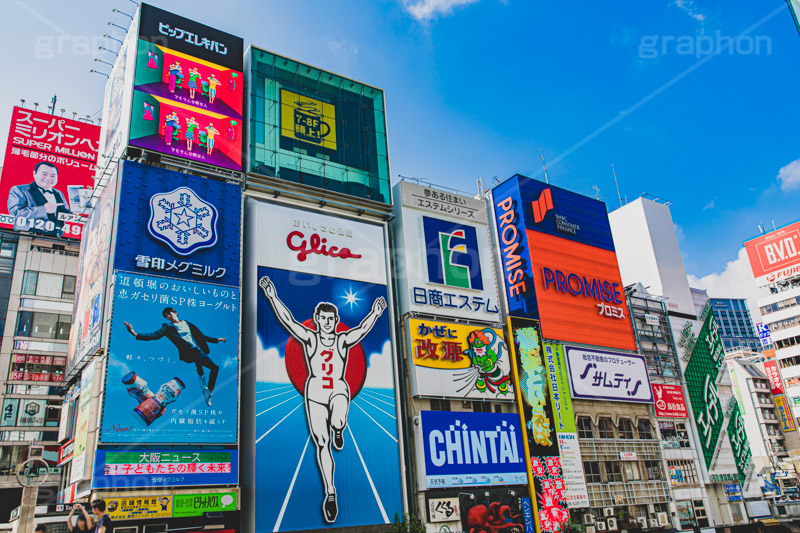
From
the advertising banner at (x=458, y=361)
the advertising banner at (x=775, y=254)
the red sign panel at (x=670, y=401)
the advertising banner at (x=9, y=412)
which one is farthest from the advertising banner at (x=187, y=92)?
the advertising banner at (x=775, y=254)

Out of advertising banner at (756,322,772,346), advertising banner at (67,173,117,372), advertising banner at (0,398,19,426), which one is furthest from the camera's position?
advertising banner at (756,322,772,346)

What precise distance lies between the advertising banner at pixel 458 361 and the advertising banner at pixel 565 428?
4434mm

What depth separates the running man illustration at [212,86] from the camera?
40875 millimetres

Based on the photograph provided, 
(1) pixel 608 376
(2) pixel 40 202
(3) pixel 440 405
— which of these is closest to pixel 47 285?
(2) pixel 40 202

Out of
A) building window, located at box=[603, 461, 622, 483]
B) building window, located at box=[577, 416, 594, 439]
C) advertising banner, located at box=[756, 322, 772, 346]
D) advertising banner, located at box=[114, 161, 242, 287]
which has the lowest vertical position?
building window, located at box=[603, 461, 622, 483]

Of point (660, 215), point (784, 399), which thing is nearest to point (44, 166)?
point (660, 215)

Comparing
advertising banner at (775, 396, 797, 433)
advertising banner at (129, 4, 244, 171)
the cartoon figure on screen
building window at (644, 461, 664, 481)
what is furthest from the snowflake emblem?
advertising banner at (775, 396, 797, 433)

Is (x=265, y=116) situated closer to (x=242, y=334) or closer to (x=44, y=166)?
(x=242, y=334)

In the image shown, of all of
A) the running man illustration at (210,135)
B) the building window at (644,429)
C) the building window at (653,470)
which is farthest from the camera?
the building window at (644,429)

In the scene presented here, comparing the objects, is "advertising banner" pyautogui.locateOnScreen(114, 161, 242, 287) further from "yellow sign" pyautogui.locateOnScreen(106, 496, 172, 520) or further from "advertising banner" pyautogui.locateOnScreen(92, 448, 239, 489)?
"yellow sign" pyautogui.locateOnScreen(106, 496, 172, 520)

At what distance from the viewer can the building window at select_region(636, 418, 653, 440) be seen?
171 feet

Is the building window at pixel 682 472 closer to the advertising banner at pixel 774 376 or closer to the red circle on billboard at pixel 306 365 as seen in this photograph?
the red circle on billboard at pixel 306 365

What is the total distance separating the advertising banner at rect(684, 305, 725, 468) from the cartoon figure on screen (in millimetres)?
35116

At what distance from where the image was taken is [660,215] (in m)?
69.4
